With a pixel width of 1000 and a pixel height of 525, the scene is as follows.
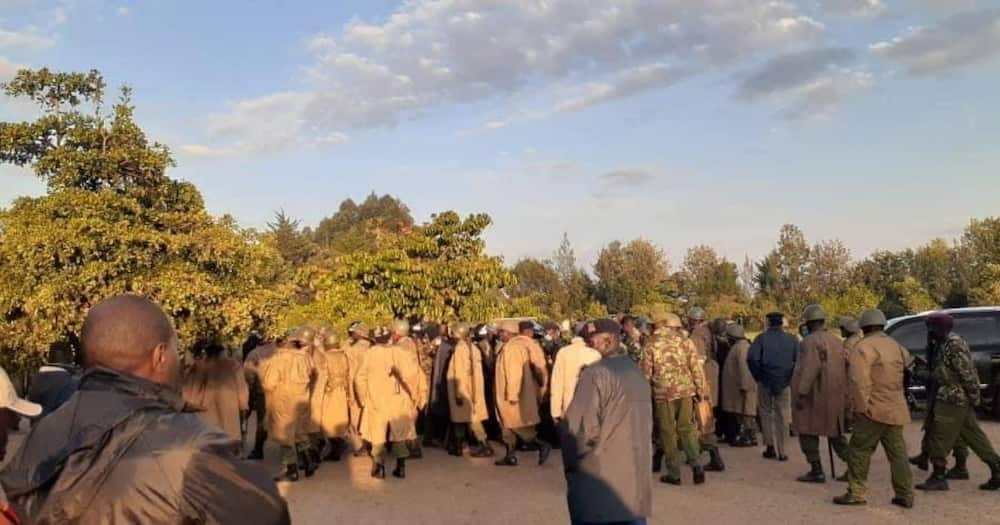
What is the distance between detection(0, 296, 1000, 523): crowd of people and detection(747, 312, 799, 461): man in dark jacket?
0.09 feet

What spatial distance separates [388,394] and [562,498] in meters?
2.78

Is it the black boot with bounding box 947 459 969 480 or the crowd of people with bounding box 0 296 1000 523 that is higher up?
the crowd of people with bounding box 0 296 1000 523

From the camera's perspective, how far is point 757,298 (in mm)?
50781

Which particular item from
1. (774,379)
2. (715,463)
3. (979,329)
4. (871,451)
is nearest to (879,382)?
(871,451)

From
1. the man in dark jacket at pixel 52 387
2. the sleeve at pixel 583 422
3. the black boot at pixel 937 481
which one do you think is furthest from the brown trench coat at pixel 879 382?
the man in dark jacket at pixel 52 387

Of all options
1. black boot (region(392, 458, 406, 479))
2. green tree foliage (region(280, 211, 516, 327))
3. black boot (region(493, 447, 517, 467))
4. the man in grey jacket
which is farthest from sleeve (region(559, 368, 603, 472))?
green tree foliage (region(280, 211, 516, 327))

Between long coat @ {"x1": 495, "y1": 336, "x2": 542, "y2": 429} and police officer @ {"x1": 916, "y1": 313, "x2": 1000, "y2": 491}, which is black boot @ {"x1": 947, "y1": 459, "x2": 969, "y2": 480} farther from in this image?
long coat @ {"x1": 495, "y1": 336, "x2": 542, "y2": 429}

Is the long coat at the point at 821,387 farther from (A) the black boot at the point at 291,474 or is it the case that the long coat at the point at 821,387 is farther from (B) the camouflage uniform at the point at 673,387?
(A) the black boot at the point at 291,474

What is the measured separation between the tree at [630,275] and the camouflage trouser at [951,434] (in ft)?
123

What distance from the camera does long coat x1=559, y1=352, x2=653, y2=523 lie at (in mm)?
5395

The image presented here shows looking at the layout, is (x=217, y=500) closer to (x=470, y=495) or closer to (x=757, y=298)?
(x=470, y=495)

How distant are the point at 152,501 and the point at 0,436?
2387mm

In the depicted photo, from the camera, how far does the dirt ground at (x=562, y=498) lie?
7977 millimetres

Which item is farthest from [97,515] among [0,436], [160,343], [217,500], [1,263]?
[1,263]
